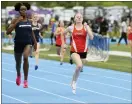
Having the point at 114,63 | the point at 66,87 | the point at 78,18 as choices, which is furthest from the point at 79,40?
the point at 114,63

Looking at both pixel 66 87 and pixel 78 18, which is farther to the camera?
pixel 66 87

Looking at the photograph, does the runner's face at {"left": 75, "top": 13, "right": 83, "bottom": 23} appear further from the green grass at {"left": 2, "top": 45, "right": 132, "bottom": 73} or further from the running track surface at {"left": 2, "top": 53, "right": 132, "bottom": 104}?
the green grass at {"left": 2, "top": 45, "right": 132, "bottom": 73}

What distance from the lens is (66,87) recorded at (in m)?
30.1

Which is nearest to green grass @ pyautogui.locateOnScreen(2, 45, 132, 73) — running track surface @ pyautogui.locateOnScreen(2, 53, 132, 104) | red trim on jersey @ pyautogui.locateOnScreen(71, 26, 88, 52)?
running track surface @ pyautogui.locateOnScreen(2, 53, 132, 104)

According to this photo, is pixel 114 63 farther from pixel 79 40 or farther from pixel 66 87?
pixel 79 40

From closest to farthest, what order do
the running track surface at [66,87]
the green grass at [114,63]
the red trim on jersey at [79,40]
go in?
1. the red trim on jersey at [79,40]
2. the running track surface at [66,87]
3. the green grass at [114,63]

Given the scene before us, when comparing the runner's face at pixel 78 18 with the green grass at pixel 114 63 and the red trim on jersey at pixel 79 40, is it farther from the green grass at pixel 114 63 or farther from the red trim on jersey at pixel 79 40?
the green grass at pixel 114 63

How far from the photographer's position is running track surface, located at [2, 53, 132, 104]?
27.7m

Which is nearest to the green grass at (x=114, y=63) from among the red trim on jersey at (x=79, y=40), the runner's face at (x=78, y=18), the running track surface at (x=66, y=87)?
the running track surface at (x=66, y=87)

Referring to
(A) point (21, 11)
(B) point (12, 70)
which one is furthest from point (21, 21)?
(B) point (12, 70)

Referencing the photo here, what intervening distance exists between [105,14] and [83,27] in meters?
63.4

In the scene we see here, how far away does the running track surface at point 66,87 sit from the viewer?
27734 mm

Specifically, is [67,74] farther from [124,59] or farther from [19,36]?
[19,36]

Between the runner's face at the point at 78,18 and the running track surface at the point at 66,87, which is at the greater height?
the runner's face at the point at 78,18
